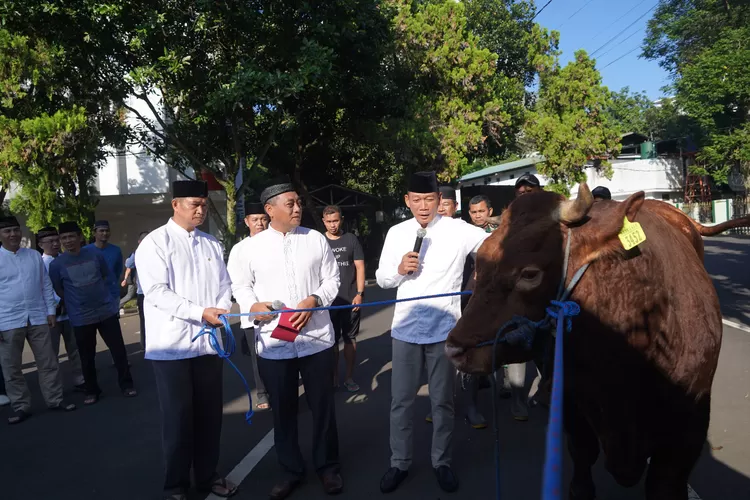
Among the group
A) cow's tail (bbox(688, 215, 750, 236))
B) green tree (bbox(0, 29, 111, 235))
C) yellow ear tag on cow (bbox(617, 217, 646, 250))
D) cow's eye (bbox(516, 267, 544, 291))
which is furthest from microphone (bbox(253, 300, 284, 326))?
green tree (bbox(0, 29, 111, 235))

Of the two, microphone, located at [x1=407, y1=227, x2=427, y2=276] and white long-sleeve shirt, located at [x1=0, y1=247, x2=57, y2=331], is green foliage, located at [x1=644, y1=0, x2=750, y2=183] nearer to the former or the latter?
microphone, located at [x1=407, y1=227, x2=427, y2=276]

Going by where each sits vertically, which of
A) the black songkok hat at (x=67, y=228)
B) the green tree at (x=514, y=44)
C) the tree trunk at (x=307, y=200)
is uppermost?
the green tree at (x=514, y=44)

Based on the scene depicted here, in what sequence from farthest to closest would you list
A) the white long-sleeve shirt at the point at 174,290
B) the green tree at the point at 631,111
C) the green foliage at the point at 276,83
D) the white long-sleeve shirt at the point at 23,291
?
the green tree at the point at 631,111
the green foliage at the point at 276,83
the white long-sleeve shirt at the point at 23,291
the white long-sleeve shirt at the point at 174,290

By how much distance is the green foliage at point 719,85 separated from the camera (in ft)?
99.5

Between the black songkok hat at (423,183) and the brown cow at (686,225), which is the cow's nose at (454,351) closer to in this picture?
the brown cow at (686,225)

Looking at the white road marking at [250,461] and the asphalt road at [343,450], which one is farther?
the white road marking at [250,461]

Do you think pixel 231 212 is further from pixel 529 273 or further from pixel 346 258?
pixel 529 273

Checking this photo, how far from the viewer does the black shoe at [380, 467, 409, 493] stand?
13.1 feet

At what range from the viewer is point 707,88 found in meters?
31.5

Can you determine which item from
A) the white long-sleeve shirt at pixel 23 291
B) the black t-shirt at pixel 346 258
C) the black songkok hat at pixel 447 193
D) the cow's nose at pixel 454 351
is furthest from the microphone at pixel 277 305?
the white long-sleeve shirt at pixel 23 291

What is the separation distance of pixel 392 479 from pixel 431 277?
4.82 ft

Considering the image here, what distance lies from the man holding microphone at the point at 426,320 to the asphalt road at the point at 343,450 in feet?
0.92

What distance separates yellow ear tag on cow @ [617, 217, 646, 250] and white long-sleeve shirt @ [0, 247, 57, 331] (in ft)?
20.9

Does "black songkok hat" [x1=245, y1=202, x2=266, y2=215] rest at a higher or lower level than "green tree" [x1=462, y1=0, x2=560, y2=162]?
lower
